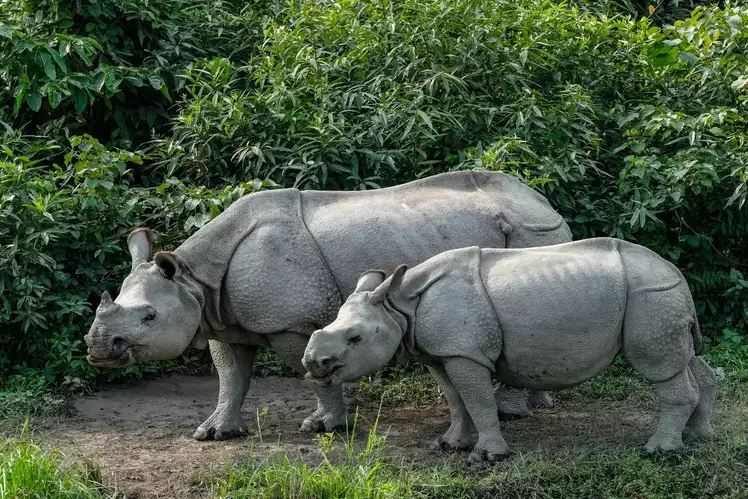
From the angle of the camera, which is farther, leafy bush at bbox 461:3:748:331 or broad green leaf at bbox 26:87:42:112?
broad green leaf at bbox 26:87:42:112

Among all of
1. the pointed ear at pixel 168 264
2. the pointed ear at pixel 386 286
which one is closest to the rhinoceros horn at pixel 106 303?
the pointed ear at pixel 168 264

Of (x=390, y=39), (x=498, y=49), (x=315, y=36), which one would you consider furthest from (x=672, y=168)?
(x=315, y=36)

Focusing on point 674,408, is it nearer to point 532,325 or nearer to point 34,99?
point 532,325

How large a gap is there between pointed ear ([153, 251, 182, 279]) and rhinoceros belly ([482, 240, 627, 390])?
1899mm

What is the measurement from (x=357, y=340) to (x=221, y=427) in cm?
156

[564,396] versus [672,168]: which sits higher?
[672,168]

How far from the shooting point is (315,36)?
10.3 metres

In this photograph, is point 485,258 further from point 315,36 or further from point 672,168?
point 315,36

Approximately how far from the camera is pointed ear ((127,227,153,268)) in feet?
Result: 24.0

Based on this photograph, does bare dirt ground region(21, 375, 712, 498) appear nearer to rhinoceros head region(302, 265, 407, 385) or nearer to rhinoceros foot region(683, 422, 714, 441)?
rhinoceros foot region(683, 422, 714, 441)

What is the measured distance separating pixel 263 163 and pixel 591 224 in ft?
8.95

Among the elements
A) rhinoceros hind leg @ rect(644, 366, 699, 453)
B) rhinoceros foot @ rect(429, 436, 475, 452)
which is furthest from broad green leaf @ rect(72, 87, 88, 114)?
rhinoceros hind leg @ rect(644, 366, 699, 453)

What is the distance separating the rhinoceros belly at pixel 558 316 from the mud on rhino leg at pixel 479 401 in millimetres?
204

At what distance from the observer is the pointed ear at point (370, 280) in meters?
6.71
